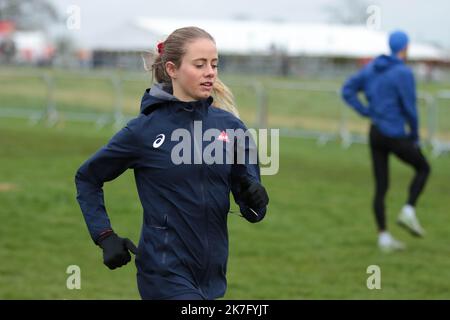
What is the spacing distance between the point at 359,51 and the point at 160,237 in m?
67.6

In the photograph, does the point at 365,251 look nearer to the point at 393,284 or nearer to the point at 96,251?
the point at 393,284

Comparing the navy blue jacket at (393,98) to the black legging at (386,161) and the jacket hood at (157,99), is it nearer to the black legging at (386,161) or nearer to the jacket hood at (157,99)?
the black legging at (386,161)

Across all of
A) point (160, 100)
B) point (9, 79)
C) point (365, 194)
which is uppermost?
point (9, 79)

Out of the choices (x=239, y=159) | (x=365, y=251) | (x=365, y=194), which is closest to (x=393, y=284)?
(x=365, y=251)

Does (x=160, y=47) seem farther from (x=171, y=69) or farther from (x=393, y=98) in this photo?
(x=393, y=98)

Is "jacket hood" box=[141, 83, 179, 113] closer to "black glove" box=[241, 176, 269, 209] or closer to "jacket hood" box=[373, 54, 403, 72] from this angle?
"black glove" box=[241, 176, 269, 209]

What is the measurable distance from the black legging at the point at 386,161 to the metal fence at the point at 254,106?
980cm

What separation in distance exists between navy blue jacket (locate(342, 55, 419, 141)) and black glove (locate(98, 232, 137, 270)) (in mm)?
5810

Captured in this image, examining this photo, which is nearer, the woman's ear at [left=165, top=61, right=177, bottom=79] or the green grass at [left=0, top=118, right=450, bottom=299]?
the woman's ear at [left=165, top=61, right=177, bottom=79]

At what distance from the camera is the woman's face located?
4559mm

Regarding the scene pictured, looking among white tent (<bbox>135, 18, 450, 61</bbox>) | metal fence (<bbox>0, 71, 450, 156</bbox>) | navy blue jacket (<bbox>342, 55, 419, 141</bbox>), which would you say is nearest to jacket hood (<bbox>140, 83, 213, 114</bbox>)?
→ navy blue jacket (<bbox>342, 55, 419, 141</bbox>)

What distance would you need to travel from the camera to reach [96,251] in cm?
967

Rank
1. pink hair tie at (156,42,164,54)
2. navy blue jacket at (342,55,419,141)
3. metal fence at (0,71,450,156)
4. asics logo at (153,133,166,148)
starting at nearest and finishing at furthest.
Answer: asics logo at (153,133,166,148)
pink hair tie at (156,42,164,54)
navy blue jacket at (342,55,419,141)
metal fence at (0,71,450,156)

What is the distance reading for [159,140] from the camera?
4535mm
